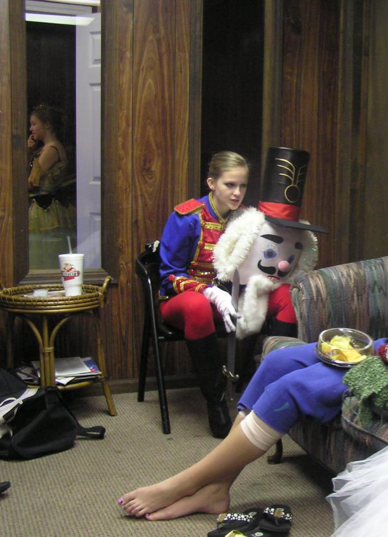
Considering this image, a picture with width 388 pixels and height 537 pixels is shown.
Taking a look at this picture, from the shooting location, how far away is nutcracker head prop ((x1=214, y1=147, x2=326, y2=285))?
8.63 ft

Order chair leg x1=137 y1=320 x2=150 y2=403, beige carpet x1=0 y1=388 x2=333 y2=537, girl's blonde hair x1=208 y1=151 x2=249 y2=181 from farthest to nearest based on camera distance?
chair leg x1=137 y1=320 x2=150 y2=403, girl's blonde hair x1=208 y1=151 x2=249 y2=181, beige carpet x1=0 y1=388 x2=333 y2=537

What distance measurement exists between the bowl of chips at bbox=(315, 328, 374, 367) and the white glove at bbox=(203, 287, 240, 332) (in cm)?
62

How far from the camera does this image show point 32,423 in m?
2.38

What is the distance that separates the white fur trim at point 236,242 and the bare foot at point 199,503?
3.07 feet

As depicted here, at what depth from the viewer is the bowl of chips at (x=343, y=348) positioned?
6.04 feet

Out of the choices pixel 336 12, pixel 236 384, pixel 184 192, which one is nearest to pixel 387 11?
pixel 336 12

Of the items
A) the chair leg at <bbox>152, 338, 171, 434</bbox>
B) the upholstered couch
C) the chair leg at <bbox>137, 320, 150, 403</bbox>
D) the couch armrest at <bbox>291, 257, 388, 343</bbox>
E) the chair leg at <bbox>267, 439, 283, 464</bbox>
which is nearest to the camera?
the upholstered couch

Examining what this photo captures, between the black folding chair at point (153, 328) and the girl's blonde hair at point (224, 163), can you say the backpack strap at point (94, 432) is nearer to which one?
the black folding chair at point (153, 328)

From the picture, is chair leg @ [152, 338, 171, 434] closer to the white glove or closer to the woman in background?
the white glove

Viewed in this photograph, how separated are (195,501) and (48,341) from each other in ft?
3.18

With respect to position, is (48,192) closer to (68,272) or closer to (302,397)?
(68,272)

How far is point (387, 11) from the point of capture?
10.5 ft

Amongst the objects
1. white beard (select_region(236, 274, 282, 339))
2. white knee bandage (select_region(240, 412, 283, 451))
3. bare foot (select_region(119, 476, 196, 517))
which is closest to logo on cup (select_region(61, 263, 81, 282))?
white beard (select_region(236, 274, 282, 339))

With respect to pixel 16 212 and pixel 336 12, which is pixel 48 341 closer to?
pixel 16 212
